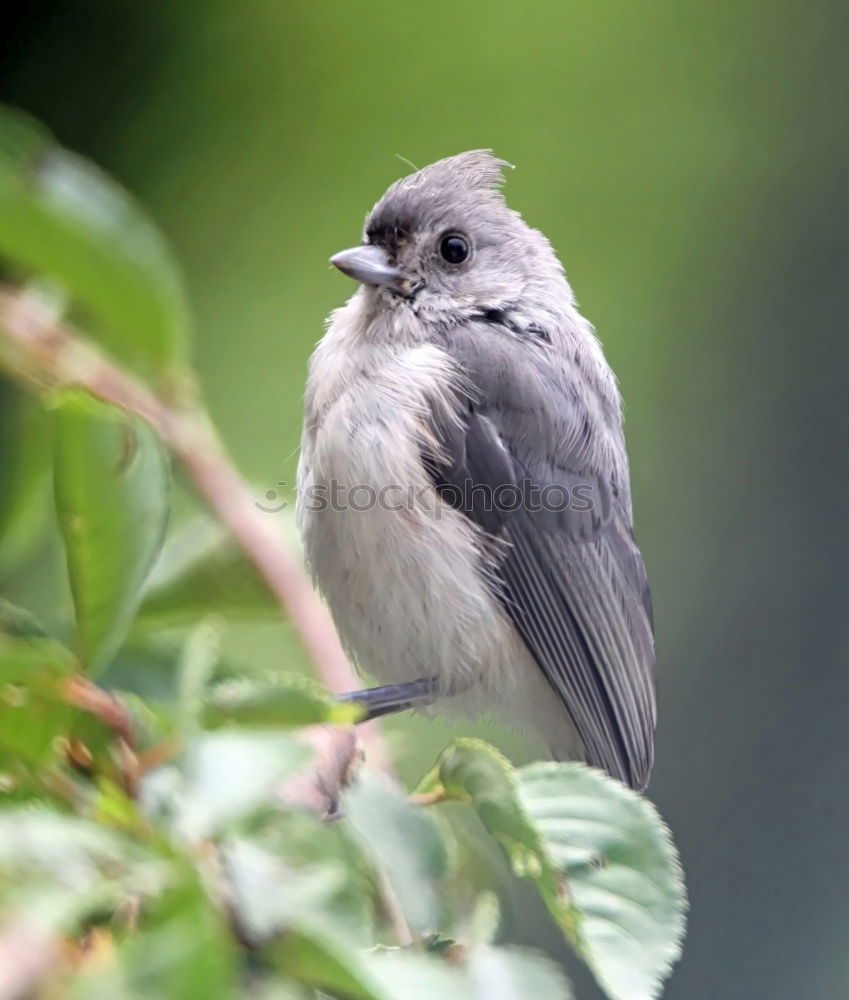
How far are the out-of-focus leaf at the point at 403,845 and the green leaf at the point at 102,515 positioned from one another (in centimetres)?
22

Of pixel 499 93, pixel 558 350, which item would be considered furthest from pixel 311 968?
pixel 499 93

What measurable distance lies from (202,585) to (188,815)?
0.63 metres

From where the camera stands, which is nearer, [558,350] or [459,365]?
[459,365]

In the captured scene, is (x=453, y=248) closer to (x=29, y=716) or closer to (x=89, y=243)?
(x=89, y=243)

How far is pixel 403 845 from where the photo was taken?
882 mm

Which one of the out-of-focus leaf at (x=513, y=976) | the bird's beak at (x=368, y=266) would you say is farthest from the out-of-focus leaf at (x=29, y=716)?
the bird's beak at (x=368, y=266)

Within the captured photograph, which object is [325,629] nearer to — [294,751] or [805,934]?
[294,751]

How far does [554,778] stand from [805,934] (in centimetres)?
193

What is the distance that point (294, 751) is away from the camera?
0.70 metres

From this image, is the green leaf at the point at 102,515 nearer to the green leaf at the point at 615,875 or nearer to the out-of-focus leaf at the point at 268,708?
the out-of-focus leaf at the point at 268,708

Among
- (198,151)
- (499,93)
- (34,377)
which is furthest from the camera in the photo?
(499,93)

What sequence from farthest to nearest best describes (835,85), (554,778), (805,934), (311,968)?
(835,85) → (805,934) → (554,778) → (311,968)

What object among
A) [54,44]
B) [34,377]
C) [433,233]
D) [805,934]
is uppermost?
[54,44]

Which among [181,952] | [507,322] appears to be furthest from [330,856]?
[507,322]
